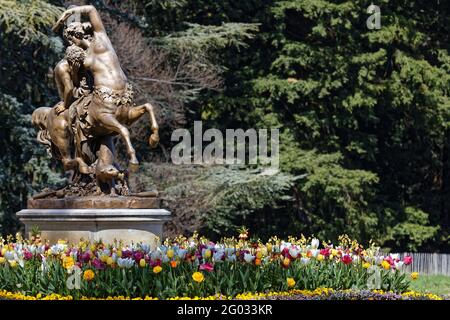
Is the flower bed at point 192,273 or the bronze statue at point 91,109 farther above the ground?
the bronze statue at point 91,109

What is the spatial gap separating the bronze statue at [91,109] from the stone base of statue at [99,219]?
35cm

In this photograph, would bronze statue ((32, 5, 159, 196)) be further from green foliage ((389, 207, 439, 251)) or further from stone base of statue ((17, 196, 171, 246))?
green foliage ((389, 207, 439, 251))

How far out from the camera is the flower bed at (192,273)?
11516mm

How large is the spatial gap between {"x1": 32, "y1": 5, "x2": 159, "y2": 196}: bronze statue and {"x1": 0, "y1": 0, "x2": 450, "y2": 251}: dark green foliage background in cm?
1188

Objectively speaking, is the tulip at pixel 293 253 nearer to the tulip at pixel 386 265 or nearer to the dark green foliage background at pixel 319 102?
the tulip at pixel 386 265

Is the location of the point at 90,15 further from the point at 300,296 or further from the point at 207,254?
the point at 300,296

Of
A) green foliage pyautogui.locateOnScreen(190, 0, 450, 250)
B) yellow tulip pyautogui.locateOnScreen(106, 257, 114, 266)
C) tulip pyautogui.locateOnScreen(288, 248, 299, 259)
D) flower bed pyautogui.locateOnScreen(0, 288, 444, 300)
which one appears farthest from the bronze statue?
green foliage pyautogui.locateOnScreen(190, 0, 450, 250)

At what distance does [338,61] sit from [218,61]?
10.1 feet

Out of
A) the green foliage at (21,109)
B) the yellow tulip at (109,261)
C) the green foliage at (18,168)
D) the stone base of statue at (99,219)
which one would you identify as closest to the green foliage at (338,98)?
the green foliage at (21,109)

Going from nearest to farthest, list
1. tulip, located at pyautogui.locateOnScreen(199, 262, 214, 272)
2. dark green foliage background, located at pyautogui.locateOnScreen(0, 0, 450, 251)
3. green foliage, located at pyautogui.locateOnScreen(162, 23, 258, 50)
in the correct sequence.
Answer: tulip, located at pyautogui.locateOnScreen(199, 262, 214, 272) < green foliage, located at pyautogui.locateOnScreen(162, 23, 258, 50) < dark green foliage background, located at pyautogui.locateOnScreen(0, 0, 450, 251)

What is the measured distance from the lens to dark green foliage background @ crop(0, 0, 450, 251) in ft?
93.8
